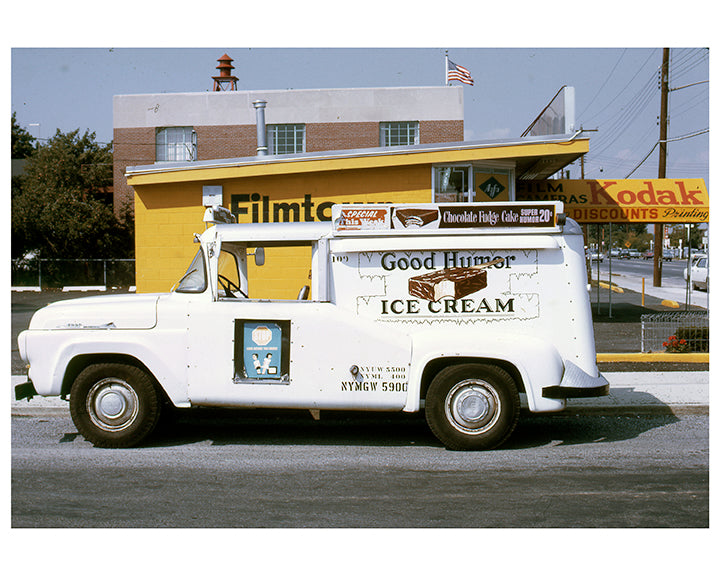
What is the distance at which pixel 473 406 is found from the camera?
6922mm

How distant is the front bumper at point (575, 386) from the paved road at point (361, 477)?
0.61 metres

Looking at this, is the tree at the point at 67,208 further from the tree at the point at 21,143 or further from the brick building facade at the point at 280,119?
the tree at the point at 21,143

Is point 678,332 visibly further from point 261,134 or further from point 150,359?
point 261,134

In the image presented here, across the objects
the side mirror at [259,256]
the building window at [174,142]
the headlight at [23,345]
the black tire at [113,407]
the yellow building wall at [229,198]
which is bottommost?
the black tire at [113,407]

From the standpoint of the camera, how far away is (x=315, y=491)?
19.2 feet

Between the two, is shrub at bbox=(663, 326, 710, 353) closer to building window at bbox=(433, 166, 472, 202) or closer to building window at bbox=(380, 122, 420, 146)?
building window at bbox=(433, 166, 472, 202)

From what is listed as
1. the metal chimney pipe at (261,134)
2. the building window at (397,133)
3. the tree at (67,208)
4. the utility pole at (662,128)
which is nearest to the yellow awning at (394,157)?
the metal chimney pipe at (261,134)

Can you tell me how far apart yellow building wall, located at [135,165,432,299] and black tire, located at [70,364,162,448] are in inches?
298

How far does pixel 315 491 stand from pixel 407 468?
1.05 meters

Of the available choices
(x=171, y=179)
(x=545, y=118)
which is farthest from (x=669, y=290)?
(x=171, y=179)

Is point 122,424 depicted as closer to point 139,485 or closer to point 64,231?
point 139,485

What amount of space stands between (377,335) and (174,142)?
33.8m

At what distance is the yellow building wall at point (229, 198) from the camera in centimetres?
1434

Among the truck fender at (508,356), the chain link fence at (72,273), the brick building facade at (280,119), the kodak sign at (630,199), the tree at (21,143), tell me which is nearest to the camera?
the truck fender at (508,356)
